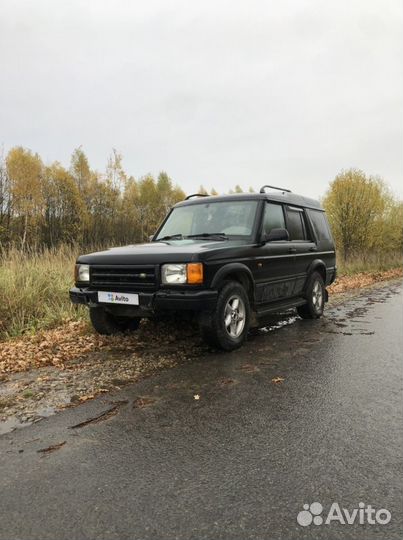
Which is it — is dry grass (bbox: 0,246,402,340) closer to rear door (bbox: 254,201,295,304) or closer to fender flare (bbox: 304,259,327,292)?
rear door (bbox: 254,201,295,304)

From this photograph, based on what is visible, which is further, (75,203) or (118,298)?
(75,203)

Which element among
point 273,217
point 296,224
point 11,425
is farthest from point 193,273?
point 296,224

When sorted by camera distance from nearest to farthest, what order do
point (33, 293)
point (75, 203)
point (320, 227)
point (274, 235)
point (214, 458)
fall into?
point (214, 458) < point (274, 235) < point (33, 293) < point (320, 227) < point (75, 203)

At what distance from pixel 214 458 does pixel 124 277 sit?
2868 mm

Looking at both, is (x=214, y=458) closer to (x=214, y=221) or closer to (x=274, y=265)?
(x=274, y=265)

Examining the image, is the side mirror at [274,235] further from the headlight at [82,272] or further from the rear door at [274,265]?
the headlight at [82,272]

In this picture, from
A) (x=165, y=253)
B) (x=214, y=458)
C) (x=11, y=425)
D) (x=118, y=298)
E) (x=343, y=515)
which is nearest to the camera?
(x=343, y=515)

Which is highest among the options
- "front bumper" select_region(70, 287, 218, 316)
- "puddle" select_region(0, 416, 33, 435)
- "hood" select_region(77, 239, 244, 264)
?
"hood" select_region(77, 239, 244, 264)

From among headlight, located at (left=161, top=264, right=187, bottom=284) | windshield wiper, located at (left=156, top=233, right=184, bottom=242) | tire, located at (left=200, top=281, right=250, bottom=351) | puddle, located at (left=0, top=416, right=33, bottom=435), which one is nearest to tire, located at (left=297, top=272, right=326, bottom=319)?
tire, located at (left=200, top=281, right=250, bottom=351)

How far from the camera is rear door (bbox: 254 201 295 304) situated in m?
5.84

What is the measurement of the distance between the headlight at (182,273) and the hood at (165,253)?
0.22 feet

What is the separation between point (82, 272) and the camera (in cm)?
556

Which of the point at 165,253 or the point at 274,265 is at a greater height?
the point at 165,253

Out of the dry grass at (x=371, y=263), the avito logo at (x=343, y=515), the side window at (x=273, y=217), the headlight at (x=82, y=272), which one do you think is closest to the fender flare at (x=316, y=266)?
the side window at (x=273, y=217)
